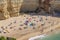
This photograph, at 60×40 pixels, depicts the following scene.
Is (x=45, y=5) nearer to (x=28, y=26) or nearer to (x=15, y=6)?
(x=15, y=6)

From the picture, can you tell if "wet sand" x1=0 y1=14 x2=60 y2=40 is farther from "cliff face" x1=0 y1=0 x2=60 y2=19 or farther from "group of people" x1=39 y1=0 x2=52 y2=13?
"group of people" x1=39 y1=0 x2=52 y2=13

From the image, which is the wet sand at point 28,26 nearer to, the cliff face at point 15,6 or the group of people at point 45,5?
the cliff face at point 15,6

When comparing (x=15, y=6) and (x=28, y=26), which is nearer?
(x=28, y=26)

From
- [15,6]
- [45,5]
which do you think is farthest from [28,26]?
[45,5]

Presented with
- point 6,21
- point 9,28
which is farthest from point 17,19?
point 9,28

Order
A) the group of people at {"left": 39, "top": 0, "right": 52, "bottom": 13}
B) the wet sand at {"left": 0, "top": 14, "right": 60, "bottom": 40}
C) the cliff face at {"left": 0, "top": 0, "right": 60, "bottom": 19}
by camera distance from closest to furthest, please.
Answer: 1. the wet sand at {"left": 0, "top": 14, "right": 60, "bottom": 40}
2. the cliff face at {"left": 0, "top": 0, "right": 60, "bottom": 19}
3. the group of people at {"left": 39, "top": 0, "right": 52, "bottom": 13}

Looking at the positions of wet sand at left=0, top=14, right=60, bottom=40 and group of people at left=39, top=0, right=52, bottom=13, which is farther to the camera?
group of people at left=39, top=0, right=52, bottom=13

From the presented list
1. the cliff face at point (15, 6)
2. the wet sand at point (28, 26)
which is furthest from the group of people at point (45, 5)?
the wet sand at point (28, 26)

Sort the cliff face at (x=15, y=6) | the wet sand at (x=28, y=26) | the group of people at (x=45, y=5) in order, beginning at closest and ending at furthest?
the wet sand at (x=28, y=26) < the cliff face at (x=15, y=6) < the group of people at (x=45, y=5)

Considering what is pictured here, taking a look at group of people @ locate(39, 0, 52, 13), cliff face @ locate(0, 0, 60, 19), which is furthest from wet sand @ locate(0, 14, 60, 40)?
group of people @ locate(39, 0, 52, 13)

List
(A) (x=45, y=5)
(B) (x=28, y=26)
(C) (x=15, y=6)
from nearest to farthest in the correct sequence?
1. (B) (x=28, y=26)
2. (C) (x=15, y=6)
3. (A) (x=45, y=5)

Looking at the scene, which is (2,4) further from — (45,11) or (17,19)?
(45,11)

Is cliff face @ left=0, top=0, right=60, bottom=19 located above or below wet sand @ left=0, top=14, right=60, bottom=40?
above

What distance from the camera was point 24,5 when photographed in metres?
3.68
